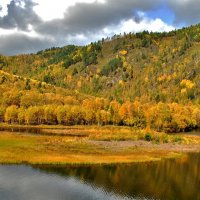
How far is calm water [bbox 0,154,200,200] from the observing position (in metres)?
70.7

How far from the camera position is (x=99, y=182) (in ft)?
267

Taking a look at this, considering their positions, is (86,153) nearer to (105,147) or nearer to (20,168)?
(105,147)

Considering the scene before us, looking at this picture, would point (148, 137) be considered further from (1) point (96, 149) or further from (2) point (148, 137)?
(1) point (96, 149)

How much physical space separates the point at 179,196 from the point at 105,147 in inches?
2227

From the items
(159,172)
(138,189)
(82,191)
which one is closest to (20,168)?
(82,191)

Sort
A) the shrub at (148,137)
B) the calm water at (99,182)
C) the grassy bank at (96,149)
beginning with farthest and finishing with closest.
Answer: the shrub at (148,137), the grassy bank at (96,149), the calm water at (99,182)

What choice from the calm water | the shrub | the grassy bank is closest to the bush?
the shrub

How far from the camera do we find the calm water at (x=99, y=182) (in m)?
70.7

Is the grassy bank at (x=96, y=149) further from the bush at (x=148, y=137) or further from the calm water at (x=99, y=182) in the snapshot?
the calm water at (x=99, y=182)

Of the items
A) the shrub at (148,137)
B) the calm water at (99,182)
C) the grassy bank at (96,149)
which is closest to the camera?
the calm water at (99,182)

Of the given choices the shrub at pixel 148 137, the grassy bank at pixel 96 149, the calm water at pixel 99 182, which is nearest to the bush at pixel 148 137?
the shrub at pixel 148 137

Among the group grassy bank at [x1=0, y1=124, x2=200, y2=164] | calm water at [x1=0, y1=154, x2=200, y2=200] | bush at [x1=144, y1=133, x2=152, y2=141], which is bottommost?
calm water at [x1=0, y1=154, x2=200, y2=200]

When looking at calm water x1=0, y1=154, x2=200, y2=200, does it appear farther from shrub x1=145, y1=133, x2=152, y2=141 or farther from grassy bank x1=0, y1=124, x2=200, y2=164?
shrub x1=145, y1=133, x2=152, y2=141

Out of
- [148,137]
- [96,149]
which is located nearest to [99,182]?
[96,149]
